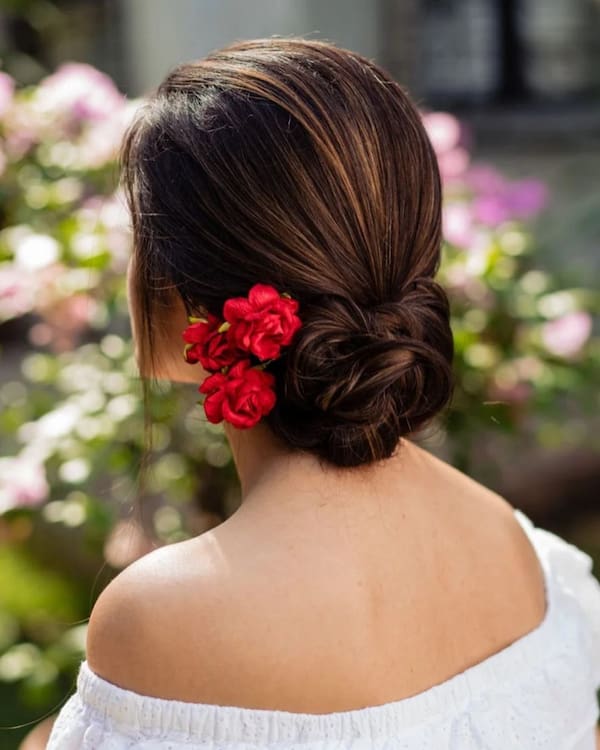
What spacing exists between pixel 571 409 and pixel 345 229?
2604 millimetres

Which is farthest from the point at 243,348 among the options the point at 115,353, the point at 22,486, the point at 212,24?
the point at 212,24

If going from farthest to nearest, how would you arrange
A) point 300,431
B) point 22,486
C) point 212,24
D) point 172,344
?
point 212,24 → point 22,486 → point 172,344 → point 300,431

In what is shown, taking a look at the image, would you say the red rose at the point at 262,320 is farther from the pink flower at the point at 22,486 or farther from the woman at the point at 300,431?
the pink flower at the point at 22,486

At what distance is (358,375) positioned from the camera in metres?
1.08

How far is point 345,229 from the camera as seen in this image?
1.08 metres

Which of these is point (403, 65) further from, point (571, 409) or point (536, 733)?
point (536, 733)

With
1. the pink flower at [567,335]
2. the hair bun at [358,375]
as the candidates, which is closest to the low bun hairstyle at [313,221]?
the hair bun at [358,375]

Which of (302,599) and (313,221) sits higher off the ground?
(313,221)

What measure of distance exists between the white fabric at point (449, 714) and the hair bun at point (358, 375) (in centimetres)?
27

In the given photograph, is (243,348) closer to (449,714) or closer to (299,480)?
(299,480)

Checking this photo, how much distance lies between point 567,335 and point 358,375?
3.95ft

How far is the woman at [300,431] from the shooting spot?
1030 mm

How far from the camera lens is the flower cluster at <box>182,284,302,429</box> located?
105 cm

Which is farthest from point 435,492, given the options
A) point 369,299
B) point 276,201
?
point 276,201
